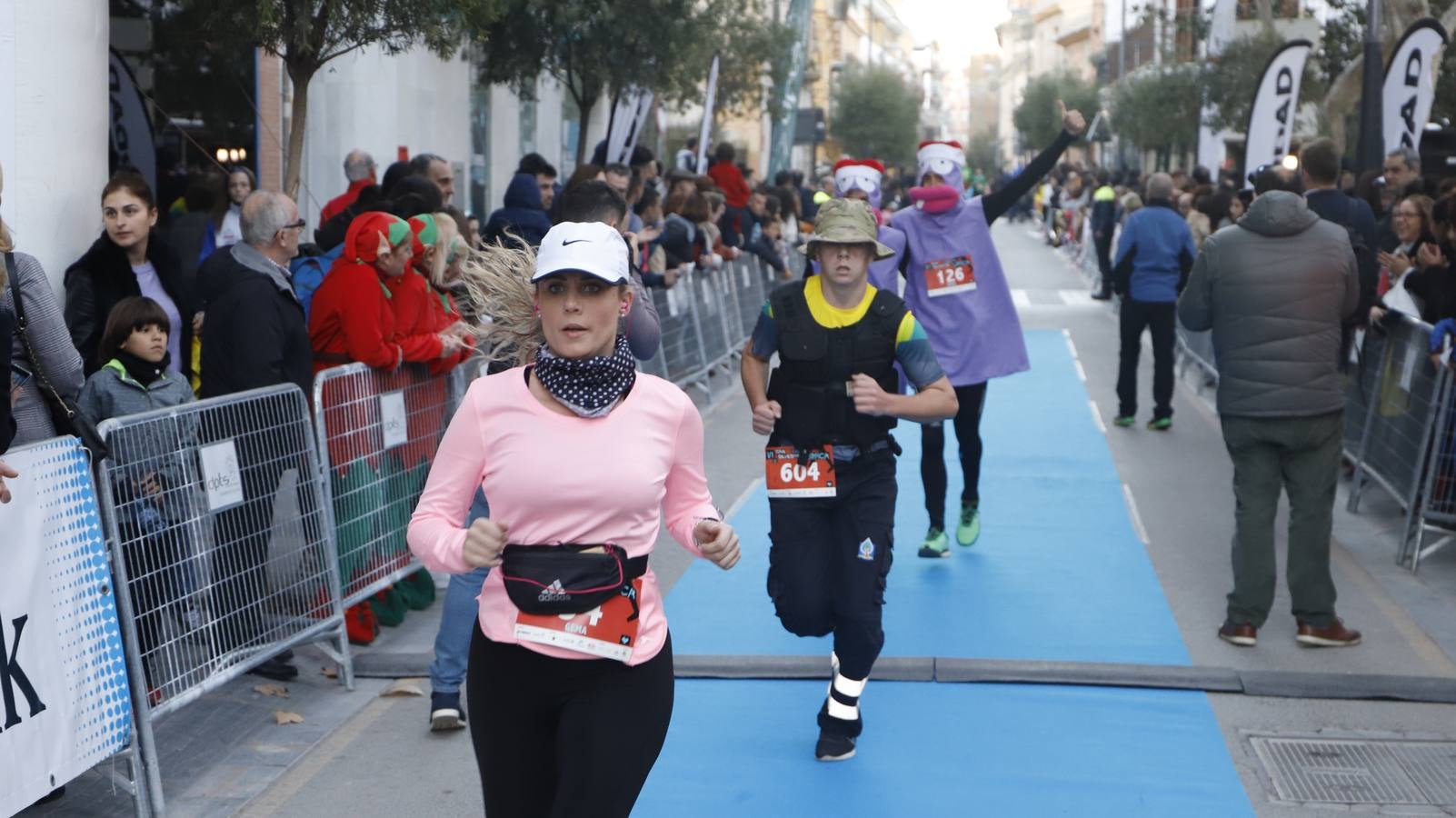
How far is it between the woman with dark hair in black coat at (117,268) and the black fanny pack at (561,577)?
148 inches

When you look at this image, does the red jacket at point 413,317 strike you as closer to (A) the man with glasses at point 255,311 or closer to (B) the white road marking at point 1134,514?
(A) the man with glasses at point 255,311

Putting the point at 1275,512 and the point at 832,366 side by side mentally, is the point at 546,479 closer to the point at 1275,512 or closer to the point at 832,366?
the point at 832,366

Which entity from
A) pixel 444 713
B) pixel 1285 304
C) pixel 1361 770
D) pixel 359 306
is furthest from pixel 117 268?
pixel 1361 770

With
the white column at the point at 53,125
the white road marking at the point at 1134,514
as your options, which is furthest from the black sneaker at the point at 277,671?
the white road marking at the point at 1134,514

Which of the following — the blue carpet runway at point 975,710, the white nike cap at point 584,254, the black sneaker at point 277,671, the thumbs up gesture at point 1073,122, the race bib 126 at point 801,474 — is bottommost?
the blue carpet runway at point 975,710

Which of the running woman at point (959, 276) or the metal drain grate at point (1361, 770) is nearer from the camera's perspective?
the metal drain grate at point (1361, 770)

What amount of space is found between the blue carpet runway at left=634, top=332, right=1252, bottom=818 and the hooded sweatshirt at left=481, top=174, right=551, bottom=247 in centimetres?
216

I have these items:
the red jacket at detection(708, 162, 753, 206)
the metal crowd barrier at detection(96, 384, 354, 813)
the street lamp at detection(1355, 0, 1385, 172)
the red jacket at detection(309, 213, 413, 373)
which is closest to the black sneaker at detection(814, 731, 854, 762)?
the metal crowd barrier at detection(96, 384, 354, 813)

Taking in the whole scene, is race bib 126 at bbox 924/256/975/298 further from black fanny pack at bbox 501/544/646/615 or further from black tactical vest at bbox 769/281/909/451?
black fanny pack at bbox 501/544/646/615

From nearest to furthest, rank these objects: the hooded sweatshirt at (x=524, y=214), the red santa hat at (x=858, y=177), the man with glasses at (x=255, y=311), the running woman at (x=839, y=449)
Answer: the running woman at (x=839, y=449), the man with glasses at (x=255, y=311), the red santa hat at (x=858, y=177), the hooded sweatshirt at (x=524, y=214)

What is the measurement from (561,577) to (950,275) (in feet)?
17.1

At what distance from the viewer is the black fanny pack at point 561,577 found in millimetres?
3490

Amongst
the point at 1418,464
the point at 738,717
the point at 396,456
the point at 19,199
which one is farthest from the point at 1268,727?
the point at 19,199

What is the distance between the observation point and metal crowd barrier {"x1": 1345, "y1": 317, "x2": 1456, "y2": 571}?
8.83m
